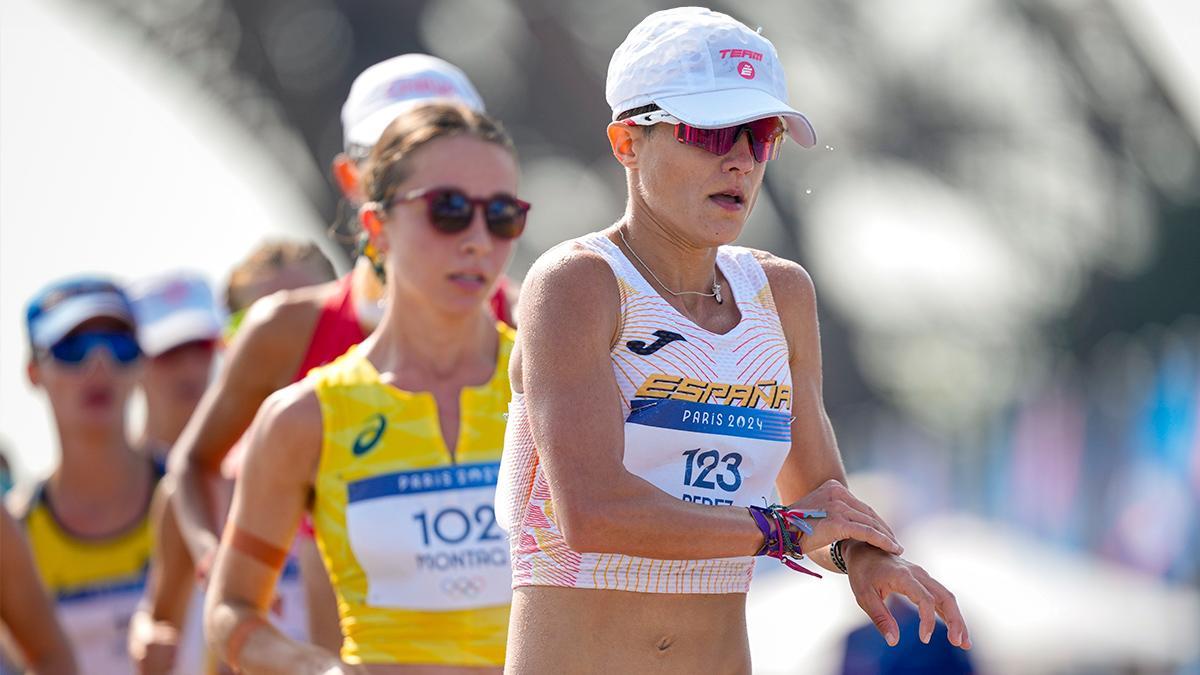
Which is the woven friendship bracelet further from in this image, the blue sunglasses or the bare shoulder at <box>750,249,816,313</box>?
the blue sunglasses

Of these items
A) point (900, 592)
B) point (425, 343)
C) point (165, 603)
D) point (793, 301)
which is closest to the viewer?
point (900, 592)

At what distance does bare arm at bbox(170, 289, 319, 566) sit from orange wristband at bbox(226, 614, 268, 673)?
1.13 meters

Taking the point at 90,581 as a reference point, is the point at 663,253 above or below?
above

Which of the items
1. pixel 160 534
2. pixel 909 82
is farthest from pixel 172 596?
pixel 909 82

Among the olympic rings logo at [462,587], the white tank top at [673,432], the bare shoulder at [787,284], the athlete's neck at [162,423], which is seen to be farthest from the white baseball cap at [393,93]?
the athlete's neck at [162,423]

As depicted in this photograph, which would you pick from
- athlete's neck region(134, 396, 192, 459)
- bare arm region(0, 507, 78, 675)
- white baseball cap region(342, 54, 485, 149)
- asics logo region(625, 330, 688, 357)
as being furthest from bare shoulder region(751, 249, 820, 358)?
athlete's neck region(134, 396, 192, 459)

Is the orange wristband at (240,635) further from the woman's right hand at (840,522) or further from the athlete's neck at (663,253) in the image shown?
the woman's right hand at (840,522)

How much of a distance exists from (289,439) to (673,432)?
4.59ft

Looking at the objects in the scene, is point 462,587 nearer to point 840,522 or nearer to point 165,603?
point 840,522

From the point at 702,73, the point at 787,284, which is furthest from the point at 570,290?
the point at 787,284

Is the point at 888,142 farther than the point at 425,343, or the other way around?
the point at 888,142

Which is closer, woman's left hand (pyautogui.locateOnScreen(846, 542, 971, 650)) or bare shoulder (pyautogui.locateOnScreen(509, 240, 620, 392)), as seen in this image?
woman's left hand (pyautogui.locateOnScreen(846, 542, 971, 650))

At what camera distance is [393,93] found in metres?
5.77

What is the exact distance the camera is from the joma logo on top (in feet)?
11.1
